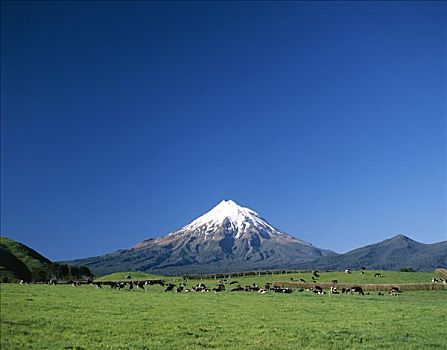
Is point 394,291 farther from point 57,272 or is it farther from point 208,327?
point 57,272

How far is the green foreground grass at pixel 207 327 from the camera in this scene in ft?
82.0

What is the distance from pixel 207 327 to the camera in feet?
103

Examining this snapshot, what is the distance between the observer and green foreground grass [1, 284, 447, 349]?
82.0 feet

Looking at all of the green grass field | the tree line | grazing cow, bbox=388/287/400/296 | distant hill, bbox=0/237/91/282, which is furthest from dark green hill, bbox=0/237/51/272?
the green grass field

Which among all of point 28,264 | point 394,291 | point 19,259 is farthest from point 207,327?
point 28,264

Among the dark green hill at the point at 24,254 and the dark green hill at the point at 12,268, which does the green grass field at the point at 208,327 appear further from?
the dark green hill at the point at 24,254

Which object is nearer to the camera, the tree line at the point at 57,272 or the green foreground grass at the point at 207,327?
the green foreground grass at the point at 207,327

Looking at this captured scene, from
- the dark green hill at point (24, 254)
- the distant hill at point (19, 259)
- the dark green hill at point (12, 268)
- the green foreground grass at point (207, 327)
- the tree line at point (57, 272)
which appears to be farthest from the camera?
the dark green hill at point (24, 254)

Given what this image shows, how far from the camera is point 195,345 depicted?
25641 millimetres

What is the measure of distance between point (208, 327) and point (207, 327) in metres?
0.06

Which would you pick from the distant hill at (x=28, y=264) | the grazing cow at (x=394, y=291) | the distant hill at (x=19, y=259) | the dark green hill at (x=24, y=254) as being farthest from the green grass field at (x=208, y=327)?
the dark green hill at (x=24, y=254)

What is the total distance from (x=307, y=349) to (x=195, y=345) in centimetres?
588

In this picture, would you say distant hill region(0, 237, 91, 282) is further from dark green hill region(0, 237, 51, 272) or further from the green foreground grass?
the green foreground grass

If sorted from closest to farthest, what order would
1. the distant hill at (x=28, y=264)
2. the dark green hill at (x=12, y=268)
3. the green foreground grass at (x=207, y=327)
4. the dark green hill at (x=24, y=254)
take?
the green foreground grass at (x=207, y=327) < the dark green hill at (x=12, y=268) < the distant hill at (x=28, y=264) < the dark green hill at (x=24, y=254)
